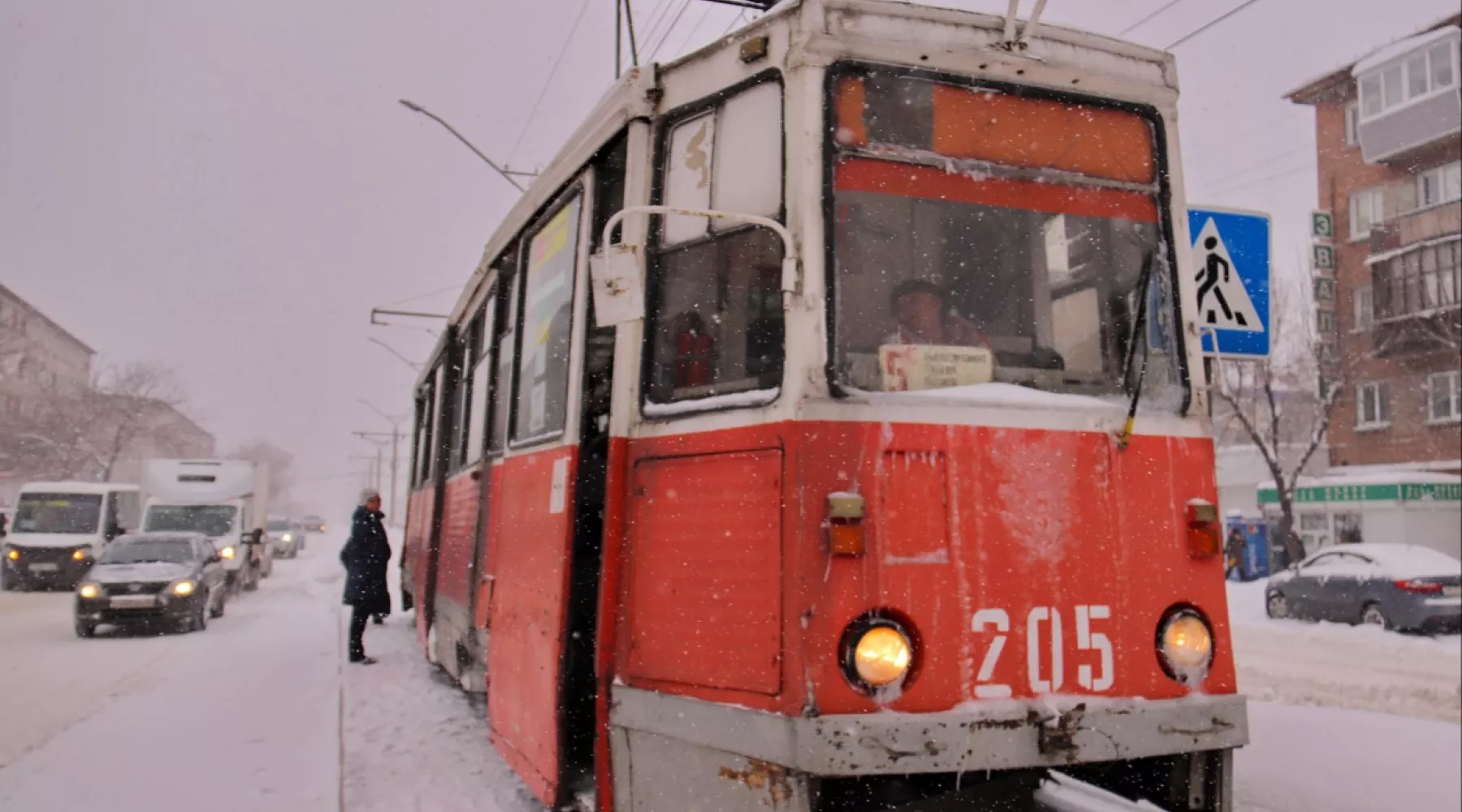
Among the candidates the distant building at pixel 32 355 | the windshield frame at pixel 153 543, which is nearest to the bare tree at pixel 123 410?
the distant building at pixel 32 355

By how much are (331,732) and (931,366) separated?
5577mm

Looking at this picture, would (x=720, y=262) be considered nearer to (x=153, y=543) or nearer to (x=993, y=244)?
(x=993, y=244)

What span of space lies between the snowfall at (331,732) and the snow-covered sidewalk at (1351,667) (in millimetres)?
55

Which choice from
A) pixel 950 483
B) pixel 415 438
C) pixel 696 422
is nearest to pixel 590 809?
pixel 696 422

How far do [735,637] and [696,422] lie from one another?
77 centimetres

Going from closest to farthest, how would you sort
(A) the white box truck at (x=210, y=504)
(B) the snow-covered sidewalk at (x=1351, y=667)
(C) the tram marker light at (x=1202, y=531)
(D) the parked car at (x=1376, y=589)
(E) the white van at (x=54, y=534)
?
1. (C) the tram marker light at (x=1202, y=531)
2. (B) the snow-covered sidewalk at (x=1351, y=667)
3. (D) the parked car at (x=1376, y=589)
4. (E) the white van at (x=54, y=534)
5. (A) the white box truck at (x=210, y=504)

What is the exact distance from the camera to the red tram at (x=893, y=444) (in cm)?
332

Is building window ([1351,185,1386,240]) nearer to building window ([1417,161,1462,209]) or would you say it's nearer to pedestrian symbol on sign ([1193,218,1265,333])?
building window ([1417,161,1462,209])

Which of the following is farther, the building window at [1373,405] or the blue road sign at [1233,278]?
the building window at [1373,405]

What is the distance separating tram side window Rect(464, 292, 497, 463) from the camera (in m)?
6.68

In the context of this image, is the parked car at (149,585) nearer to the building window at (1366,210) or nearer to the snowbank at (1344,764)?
the snowbank at (1344,764)

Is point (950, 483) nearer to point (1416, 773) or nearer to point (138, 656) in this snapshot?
point (1416, 773)

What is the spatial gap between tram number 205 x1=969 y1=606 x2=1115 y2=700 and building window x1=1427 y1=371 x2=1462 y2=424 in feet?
98.7

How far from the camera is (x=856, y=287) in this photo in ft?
11.6
